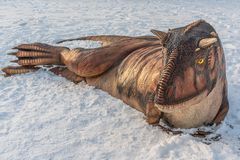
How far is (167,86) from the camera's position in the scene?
250 centimetres

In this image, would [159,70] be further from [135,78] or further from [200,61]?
[200,61]

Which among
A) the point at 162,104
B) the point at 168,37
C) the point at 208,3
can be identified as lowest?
the point at 208,3

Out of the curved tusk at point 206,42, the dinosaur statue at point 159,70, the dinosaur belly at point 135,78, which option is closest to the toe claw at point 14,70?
the dinosaur statue at point 159,70

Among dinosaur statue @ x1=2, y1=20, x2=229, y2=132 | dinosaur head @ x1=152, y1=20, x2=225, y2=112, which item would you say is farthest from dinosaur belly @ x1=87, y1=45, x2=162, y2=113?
dinosaur head @ x1=152, y1=20, x2=225, y2=112

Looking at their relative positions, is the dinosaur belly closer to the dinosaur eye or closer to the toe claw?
the dinosaur eye

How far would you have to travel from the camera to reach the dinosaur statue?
2.55 m

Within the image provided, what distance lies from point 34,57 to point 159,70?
1.91m

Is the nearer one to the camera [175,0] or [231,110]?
[231,110]

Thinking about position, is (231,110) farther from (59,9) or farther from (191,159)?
(59,9)

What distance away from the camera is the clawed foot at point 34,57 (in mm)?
4449

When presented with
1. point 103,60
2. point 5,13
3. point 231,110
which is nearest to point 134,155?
point 231,110

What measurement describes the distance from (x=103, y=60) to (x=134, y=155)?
Answer: 1.46 meters

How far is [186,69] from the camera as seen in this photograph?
2559 millimetres

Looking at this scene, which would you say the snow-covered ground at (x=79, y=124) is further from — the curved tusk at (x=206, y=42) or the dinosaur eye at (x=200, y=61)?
the curved tusk at (x=206, y=42)
